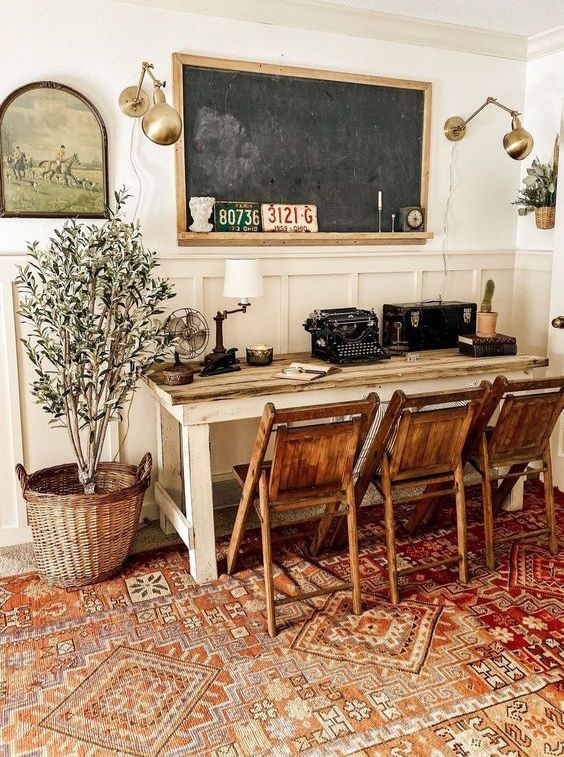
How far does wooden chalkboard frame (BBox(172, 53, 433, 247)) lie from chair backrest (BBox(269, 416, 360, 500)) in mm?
1419

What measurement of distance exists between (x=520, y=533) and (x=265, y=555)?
146cm

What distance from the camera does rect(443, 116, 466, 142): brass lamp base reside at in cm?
421

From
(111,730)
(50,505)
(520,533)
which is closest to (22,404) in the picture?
(50,505)

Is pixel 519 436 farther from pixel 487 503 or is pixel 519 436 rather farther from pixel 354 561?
pixel 354 561

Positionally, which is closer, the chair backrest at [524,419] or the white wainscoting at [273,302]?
the chair backrest at [524,419]

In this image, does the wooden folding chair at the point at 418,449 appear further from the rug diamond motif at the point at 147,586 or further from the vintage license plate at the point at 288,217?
the vintage license plate at the point at 288,217

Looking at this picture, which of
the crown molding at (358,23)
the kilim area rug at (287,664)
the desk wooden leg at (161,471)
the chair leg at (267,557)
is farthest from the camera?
the desk wooden leg at (161,471)

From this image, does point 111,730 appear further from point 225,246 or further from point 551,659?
point 225,246

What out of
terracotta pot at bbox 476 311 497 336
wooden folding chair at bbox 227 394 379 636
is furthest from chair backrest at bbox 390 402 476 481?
terracotta pot at bbox 476 311 497 336

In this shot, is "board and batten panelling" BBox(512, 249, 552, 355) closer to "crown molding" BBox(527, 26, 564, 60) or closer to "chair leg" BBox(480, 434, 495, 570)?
"crown molding" BBox(527, 26, 564, 60)

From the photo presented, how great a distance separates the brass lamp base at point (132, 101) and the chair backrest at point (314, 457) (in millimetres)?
1807

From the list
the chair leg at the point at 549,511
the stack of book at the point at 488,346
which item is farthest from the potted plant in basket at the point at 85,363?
the chair leg at the point at 549,511

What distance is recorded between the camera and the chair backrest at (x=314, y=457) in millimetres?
2706

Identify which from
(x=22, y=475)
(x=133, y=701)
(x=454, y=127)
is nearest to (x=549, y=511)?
(x=133, y=701)
